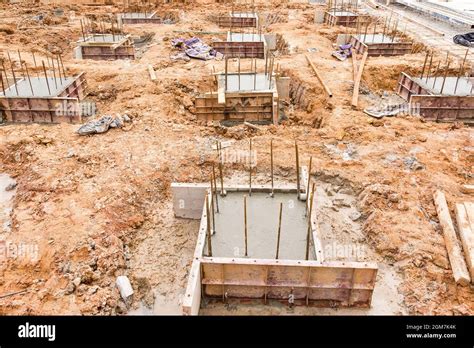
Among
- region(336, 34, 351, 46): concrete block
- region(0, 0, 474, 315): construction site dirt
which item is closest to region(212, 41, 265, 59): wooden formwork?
region(0, 0, 474, 315): construction site dirt

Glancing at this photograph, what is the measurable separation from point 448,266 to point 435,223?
1.20m

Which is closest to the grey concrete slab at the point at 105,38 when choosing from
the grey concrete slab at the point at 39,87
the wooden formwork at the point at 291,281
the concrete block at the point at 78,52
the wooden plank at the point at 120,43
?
the wooden plank at the point at 120,43

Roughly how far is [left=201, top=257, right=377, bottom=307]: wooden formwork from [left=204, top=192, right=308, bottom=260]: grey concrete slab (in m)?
0.39

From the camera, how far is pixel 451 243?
7.17 m

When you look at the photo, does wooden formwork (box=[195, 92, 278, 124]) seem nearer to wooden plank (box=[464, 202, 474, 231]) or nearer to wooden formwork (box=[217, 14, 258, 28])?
wooden plank (box=[464, 202, 474, 231])

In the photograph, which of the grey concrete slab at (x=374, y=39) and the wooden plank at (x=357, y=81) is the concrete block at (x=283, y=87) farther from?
the grey concrete slab at (x=374, y=39)

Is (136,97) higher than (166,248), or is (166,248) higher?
(136,97)

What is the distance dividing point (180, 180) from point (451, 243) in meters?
5.97

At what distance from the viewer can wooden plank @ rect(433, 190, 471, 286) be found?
657 cm

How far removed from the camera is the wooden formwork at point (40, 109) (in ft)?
39.4

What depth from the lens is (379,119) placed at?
1199cm
